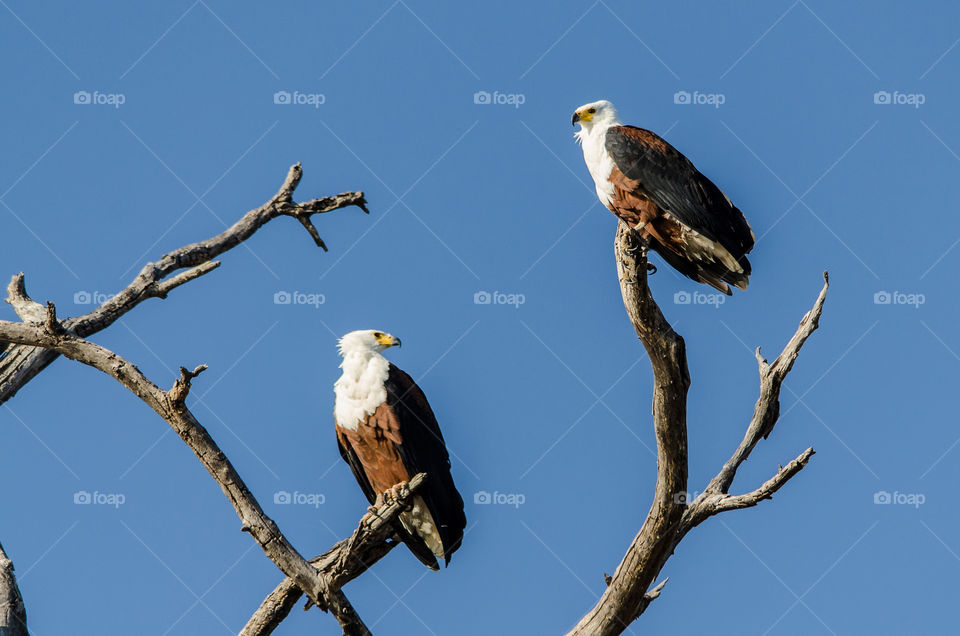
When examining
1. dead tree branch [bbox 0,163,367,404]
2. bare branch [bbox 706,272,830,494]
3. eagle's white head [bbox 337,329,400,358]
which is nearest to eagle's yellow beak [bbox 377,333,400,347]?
eagle's white head [bbox 337,329,400,358]

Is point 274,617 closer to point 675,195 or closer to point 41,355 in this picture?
point 41,355

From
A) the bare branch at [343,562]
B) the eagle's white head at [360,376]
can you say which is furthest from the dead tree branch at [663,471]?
the eagle's white head at [360,376]

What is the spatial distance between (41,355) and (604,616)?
4305 millimetres

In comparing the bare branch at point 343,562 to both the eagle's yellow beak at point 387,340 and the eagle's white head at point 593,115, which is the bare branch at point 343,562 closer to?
the eagle's yellow beak at point 387,340

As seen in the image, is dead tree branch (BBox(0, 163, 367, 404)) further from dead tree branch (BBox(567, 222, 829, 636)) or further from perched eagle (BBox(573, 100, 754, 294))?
dead tree branch (BBox(567, 222, 829, 636))

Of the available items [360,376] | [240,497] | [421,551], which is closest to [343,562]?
[240,497]

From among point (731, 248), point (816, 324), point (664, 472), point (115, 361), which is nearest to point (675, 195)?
point (731, 248)

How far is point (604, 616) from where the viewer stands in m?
5.84

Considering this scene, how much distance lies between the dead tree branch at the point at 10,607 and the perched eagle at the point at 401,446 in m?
2.20

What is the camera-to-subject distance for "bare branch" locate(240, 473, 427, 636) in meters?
5.64

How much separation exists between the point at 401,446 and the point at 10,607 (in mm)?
2508

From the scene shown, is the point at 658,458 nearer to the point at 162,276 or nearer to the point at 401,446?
the point at 401,446

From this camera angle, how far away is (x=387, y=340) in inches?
292

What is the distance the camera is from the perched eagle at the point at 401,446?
22.7 ft
